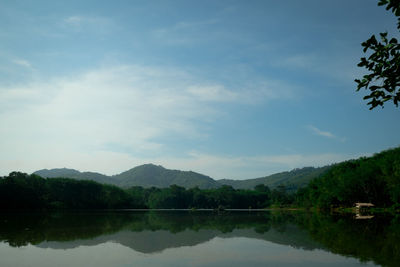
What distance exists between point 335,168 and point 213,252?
3225 inches

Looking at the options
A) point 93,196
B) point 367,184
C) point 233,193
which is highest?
point 367,184

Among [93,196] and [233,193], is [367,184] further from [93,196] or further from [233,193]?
[233,193]

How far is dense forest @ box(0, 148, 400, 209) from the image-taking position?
67.4 m

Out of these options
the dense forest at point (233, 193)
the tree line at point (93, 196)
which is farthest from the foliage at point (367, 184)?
the tree line at point (93, 196)

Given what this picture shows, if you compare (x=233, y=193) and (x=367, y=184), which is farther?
(x=233, y=193)

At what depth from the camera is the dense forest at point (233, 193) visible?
67.4m

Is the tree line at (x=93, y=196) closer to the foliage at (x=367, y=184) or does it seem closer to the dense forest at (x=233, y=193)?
the dense forest at (x=233, y=193)

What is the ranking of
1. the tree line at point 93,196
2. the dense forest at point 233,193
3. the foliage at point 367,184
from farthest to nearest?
the tree line at point 93,196 < the dense forest at point 233,193 < the foliage at point 367,184

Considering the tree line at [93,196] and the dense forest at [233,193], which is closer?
the dense forest at [233,193]

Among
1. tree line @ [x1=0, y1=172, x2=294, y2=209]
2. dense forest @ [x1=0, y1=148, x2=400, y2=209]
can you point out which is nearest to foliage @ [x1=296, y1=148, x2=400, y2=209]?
dense forest @ [x1=0, y1=148, x2=400, y2=209]

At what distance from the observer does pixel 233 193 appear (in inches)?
6481

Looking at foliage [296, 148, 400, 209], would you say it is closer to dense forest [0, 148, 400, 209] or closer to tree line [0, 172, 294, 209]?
dense forest [0, 148, 400, 209]

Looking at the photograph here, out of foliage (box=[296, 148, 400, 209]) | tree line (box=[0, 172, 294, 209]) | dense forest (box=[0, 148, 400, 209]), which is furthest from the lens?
tree line (box=[0, 172, 294, 209])

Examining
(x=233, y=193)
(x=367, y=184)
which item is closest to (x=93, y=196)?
(x=233, y=193)
